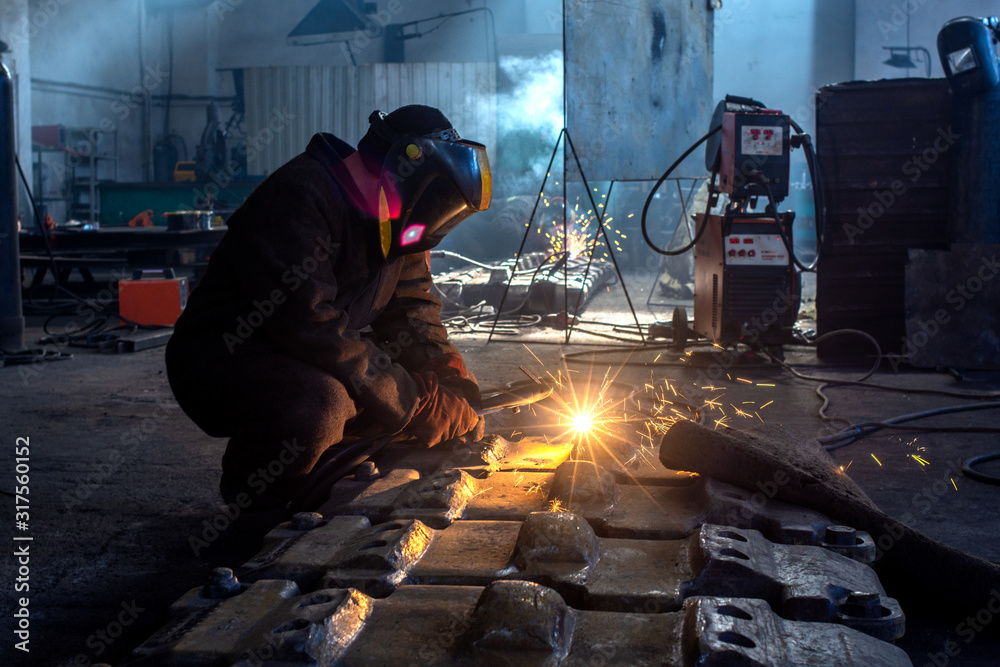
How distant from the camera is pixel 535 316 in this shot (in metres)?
6.90

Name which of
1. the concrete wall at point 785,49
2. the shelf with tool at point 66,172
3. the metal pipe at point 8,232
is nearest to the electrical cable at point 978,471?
the metal pipe at point 8,232

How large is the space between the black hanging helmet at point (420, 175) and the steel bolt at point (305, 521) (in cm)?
73

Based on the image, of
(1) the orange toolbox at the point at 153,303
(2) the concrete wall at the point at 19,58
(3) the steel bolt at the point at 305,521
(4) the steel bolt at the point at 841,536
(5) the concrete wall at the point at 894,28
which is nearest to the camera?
(4) the steel bolt at the point at 841,536

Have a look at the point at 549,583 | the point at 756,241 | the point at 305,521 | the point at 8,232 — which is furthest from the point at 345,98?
the point at 549,583

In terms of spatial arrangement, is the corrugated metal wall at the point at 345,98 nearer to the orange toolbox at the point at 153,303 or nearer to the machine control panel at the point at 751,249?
the orange toolbox at the point at 153,303

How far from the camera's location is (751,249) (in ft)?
15.5

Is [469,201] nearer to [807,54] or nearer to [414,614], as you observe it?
[414,614]

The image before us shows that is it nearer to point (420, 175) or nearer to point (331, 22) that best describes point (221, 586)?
point (420, 175)

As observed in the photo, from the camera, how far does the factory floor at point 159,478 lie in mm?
1755

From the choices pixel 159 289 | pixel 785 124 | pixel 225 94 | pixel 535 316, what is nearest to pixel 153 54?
pixel 225 94

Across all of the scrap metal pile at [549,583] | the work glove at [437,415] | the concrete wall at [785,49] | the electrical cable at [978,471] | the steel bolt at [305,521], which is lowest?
A: the electrical cable at [978,471]

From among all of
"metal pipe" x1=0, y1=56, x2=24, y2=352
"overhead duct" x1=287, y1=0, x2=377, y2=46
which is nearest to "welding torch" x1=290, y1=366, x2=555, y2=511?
"metal pipe" x1=0, y1=56, x2=24, y2=352

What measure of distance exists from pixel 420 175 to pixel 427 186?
4 cm

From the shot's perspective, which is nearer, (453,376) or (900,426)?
(453,376)
